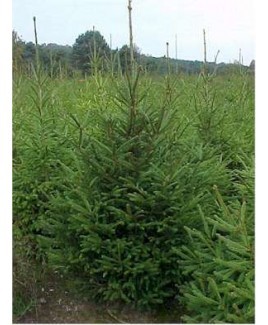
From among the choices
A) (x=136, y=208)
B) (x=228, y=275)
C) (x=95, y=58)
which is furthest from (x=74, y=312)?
(x=95, y=58)

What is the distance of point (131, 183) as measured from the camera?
2229mm

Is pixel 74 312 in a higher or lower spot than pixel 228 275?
lower

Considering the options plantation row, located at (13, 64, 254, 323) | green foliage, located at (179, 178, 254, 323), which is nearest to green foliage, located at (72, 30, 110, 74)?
plantation row, located at (13, 64, 254, 323)

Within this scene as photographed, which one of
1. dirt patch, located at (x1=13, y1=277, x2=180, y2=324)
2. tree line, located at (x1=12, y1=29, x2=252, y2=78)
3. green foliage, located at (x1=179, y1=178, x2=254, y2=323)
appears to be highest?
tree line, located at (x1=12, y1=29, x2=252, y2=78)

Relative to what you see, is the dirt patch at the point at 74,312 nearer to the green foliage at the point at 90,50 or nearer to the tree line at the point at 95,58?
the tree line at the point at 95,58

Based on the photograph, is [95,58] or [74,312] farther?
[95,58]

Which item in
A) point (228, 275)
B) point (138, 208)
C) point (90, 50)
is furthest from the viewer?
point (90, 50)

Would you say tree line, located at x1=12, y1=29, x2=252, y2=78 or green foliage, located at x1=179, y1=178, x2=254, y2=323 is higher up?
tree line, located at x1=12, y1=29, x2=252, y2=78

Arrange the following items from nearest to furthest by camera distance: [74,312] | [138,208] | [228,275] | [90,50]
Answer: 1. [228,275]
2. [138,208]
3. [74,312]
4. [90,50]

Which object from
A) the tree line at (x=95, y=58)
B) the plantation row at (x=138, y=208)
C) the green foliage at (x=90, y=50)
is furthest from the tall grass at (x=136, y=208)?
the green foliage at (x=90, y=50)

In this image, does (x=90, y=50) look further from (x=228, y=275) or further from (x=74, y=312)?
A: (x=228, y=275)

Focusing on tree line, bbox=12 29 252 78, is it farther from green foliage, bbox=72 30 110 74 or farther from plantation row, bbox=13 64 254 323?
plantation row, bbox=13 64 254 323
